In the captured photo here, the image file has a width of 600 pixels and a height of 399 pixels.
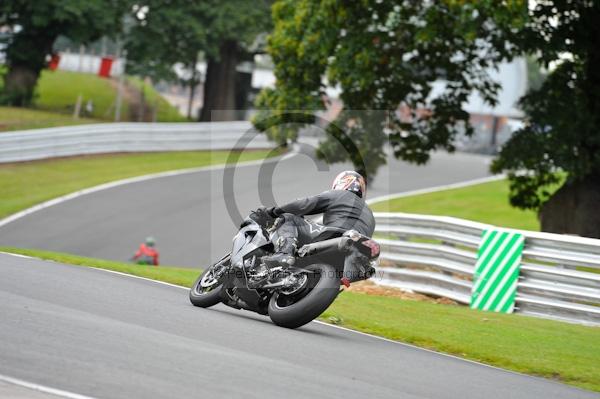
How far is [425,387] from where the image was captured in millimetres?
7832

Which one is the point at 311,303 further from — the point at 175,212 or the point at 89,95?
the point at 89,95

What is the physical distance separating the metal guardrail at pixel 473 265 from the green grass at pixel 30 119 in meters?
21.5

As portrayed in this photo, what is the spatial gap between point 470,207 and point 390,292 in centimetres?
1788

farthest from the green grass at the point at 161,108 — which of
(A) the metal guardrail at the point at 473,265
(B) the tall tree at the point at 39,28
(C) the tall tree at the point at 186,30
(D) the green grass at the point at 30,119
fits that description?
(A) the metal guardrail at the point at 473,265

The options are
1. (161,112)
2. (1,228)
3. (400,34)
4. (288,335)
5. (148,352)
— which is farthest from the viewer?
(161,112)

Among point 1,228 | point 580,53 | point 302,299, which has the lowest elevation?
point 1,228

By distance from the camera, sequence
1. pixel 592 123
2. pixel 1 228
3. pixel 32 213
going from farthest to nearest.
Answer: pixel 32 213
pixel 1 228
pixel 592 123

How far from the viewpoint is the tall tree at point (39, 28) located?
4156 centimetres

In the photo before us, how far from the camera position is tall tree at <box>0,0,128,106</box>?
41562 mm

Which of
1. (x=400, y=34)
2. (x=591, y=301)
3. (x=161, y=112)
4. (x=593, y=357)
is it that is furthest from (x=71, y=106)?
(x=593, y=357)

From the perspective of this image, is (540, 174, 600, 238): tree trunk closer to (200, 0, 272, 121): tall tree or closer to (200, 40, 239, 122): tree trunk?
(200, 0, 272, 121): tall tree

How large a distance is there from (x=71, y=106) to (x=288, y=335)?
4009 centimetres

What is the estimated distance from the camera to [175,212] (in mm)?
28969

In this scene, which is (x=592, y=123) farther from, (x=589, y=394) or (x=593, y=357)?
(x=589, y=394)
